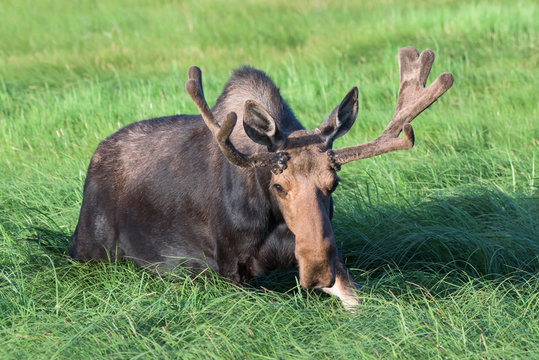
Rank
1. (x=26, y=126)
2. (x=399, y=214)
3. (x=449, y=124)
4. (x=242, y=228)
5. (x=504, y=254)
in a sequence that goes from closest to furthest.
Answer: (x=242, y=228) < (x=504, y=254) < (x=399, y=214) < (x=449, y=124) < (x=26, y=126)

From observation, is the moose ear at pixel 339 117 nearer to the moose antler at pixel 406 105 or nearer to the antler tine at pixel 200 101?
the moose antler at pixel 406 105

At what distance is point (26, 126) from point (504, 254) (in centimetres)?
516

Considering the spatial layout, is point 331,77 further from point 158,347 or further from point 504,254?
point 158,347

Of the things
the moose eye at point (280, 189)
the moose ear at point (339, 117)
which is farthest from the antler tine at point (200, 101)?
the moose ear at point (339, 117)

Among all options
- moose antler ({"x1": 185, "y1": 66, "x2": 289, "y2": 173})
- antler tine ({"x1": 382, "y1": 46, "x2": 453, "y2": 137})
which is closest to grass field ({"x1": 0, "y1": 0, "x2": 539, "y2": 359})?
→ moose antler ({"x1": 185, "y1": 66, "x2": 289, "y2": 173})

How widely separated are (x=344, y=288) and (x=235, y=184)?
→ 841 millimetres

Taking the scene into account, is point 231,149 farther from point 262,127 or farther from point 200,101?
point 200,101

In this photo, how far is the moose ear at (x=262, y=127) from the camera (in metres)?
3.67

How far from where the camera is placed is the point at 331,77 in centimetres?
873

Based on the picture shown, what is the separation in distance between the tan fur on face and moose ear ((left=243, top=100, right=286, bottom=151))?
4.6 inches

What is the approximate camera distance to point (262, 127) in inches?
148

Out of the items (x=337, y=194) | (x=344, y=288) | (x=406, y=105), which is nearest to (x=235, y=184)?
(x=344, y=288)

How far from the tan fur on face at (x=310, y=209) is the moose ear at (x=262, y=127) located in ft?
0.39

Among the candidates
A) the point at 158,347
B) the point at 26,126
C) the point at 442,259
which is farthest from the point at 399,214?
the point at 26,126
